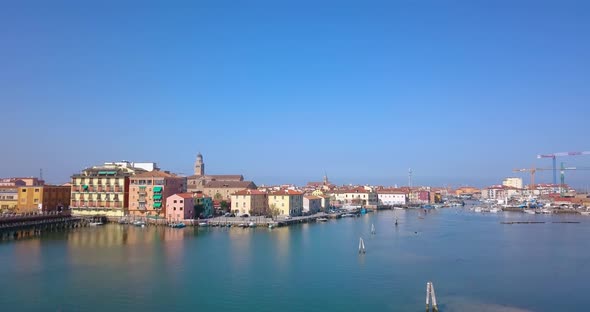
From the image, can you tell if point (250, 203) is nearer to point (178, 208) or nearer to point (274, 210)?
point (274, 210)

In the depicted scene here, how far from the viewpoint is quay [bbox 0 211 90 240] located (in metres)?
25.0

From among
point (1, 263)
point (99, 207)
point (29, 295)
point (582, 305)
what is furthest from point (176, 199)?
point (582, 305)

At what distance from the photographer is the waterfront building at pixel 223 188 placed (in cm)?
4422

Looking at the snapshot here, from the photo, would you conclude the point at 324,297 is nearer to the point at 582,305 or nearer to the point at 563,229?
the point at 582,305

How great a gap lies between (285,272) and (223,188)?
2950cm

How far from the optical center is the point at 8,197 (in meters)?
32.9

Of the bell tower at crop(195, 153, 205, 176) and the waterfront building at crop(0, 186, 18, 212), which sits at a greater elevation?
the bell tower at crop(195, 153, 205, 176)

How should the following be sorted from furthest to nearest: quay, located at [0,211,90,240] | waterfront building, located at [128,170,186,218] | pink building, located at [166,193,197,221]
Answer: waterfront building, located at [128,170,186,218] → pink building, located at [166,193,197,221] → quay, located at [0,211,90,240]

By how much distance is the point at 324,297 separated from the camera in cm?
1297

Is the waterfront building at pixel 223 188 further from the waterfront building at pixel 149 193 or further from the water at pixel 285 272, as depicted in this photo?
the water at pixel 285 272

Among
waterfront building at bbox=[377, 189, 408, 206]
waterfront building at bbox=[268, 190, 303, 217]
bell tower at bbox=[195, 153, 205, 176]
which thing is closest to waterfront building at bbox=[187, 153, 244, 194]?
bell tower at bbox=[195, 153, 205, 176]

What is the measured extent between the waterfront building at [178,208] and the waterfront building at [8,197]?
35.3 ft

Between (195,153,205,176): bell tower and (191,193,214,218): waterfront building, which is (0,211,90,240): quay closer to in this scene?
(191,193,214,218): waterfront building

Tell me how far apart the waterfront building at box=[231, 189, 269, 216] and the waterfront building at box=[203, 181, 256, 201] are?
24.2 feet
